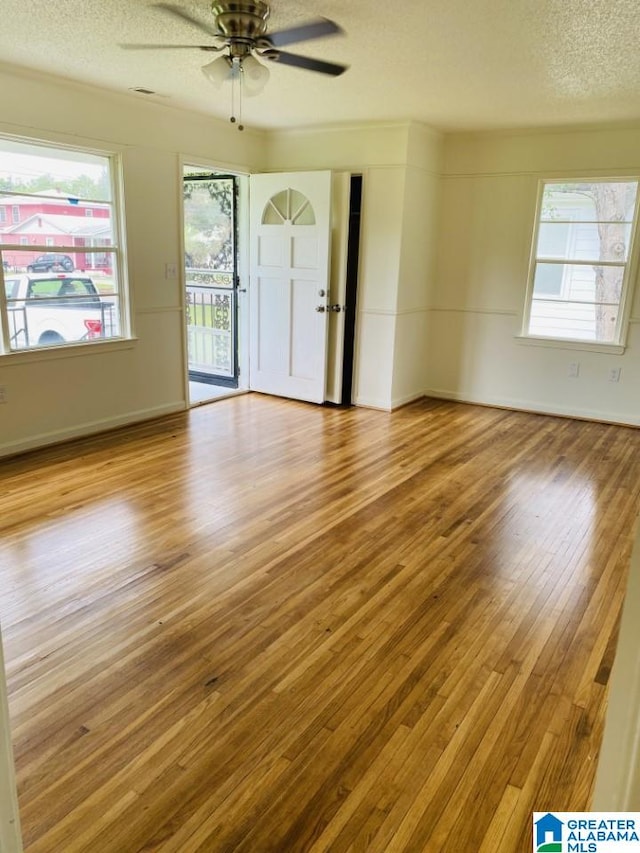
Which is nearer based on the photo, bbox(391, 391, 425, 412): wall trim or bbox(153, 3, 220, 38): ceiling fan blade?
bbox(153, 3, 220, 38): ceiling fan blade

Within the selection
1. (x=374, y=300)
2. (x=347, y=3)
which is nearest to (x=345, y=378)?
(x=374, y=300)

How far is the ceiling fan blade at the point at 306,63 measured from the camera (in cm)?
298

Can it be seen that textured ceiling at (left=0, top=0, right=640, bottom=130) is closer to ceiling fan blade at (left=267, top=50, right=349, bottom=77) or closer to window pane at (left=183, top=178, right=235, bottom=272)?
ceiling fan blade at (left=267, top=50, right=349, bottom=77)

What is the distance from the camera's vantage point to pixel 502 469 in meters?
4.34

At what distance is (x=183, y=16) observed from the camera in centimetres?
273

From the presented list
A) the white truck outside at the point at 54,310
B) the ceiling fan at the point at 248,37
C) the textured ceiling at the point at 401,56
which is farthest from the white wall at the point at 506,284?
the white truck outside at the point at 54,310

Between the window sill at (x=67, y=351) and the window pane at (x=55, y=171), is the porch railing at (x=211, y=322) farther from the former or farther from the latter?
the window pane at (x=55, y=171)

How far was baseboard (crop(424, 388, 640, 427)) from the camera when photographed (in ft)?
18.3

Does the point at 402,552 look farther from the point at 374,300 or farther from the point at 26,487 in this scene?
the point at 374,300

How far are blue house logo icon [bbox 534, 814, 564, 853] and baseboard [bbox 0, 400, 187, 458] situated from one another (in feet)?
12.9

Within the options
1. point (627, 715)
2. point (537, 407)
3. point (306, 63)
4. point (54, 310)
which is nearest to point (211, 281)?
point (54, 310)

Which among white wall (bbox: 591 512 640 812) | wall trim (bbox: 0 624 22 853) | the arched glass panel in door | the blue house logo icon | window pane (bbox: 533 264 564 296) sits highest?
the arched glass panel in door

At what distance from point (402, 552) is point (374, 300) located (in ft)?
10.5

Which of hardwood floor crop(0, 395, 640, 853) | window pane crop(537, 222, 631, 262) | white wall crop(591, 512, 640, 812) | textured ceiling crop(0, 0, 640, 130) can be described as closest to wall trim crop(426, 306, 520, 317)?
window pane crop(537, 222, 631, 262)
